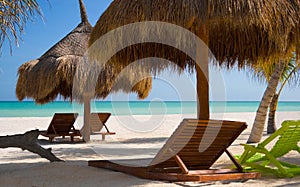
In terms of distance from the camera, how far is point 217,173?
166 inches

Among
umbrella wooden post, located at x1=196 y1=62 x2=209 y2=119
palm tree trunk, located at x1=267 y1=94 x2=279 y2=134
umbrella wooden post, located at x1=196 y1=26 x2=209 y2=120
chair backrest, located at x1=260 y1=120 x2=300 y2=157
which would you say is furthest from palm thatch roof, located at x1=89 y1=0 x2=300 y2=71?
palm tree trunk, located at x1=267 y1=94 x2=279 y2=134

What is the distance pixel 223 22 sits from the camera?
4.90m

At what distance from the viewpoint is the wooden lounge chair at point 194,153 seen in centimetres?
387

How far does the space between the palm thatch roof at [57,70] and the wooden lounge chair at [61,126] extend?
51 cm

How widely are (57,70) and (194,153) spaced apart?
197 inches

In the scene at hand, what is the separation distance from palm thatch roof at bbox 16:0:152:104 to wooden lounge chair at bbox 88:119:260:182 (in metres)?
4.38

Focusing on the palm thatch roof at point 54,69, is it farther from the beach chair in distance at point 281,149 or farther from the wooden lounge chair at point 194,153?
the beach chair in distance at point 281,149

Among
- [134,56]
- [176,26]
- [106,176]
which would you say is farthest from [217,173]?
[134,56]

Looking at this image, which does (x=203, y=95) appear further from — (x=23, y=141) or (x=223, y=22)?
(x=23, y=141)

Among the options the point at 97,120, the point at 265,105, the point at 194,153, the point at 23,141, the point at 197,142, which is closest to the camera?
the point at 197,142

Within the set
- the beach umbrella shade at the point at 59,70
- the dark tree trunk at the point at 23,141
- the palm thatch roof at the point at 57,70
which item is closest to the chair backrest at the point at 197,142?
the dark tree trunk at the point at 23,141

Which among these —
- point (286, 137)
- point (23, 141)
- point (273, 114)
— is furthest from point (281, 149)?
point (273, 114)

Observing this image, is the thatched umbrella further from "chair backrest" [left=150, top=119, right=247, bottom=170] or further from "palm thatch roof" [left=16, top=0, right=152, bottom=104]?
"palm thatch roof" [left=16, top=0, right=152, bottom=104]

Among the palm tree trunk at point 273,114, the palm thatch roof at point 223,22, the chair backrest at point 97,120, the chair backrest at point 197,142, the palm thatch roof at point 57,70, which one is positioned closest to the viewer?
the chair backrest at point 197,142
